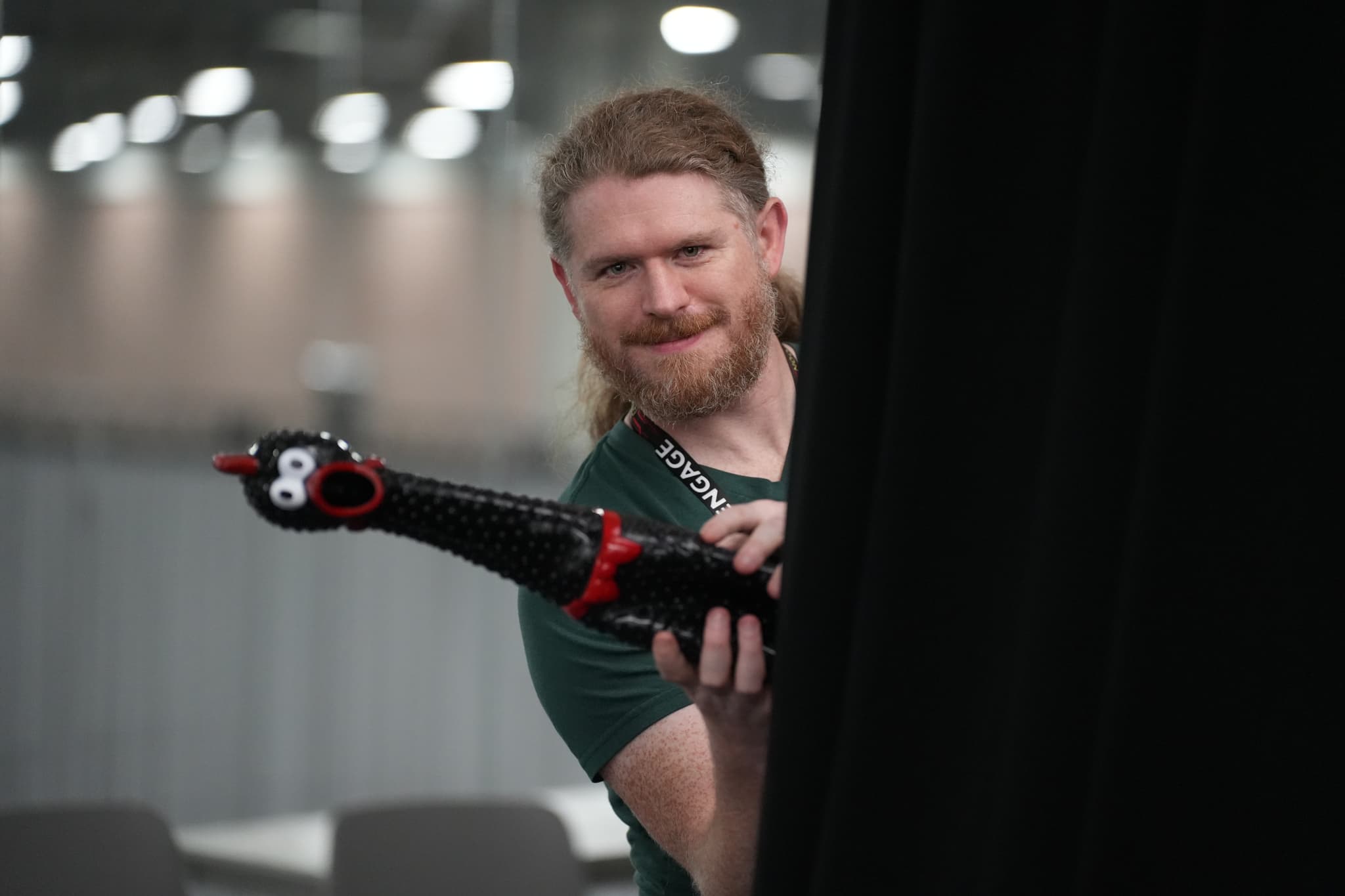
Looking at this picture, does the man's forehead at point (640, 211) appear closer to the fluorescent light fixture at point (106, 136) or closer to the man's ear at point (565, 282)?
the man's ear at point (565, 282)

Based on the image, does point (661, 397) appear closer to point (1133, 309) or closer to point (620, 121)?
point (620, 121)

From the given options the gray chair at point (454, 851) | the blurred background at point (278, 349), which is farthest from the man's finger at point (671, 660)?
the blurred background at point (278, 349)

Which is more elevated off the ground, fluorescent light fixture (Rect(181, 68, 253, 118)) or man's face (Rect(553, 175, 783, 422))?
fluorescent light fixture (Rect(181, 68, 253, 118))

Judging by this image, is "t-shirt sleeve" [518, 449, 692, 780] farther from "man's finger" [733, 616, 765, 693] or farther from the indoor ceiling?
the indoor ceiling

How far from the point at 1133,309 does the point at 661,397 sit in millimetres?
658

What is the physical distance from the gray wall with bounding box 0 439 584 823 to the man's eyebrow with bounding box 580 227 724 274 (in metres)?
2.58

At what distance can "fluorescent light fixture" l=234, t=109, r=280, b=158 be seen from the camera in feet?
11.6

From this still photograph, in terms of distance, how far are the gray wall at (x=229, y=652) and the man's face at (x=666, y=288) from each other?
2582mm

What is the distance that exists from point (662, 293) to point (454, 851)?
49.9 inches

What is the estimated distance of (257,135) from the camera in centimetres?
355

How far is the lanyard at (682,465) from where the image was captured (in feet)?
3.73

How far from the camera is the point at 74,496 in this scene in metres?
3.31

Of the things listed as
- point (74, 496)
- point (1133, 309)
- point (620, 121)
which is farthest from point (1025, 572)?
point (74, 496)

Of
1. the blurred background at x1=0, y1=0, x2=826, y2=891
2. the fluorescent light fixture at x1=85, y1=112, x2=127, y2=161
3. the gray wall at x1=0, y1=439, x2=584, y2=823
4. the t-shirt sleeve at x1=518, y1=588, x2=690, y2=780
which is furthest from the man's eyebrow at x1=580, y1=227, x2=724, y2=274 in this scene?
the fluorescent light fixture at x1=85, y1=112, x2=127, y2=161
